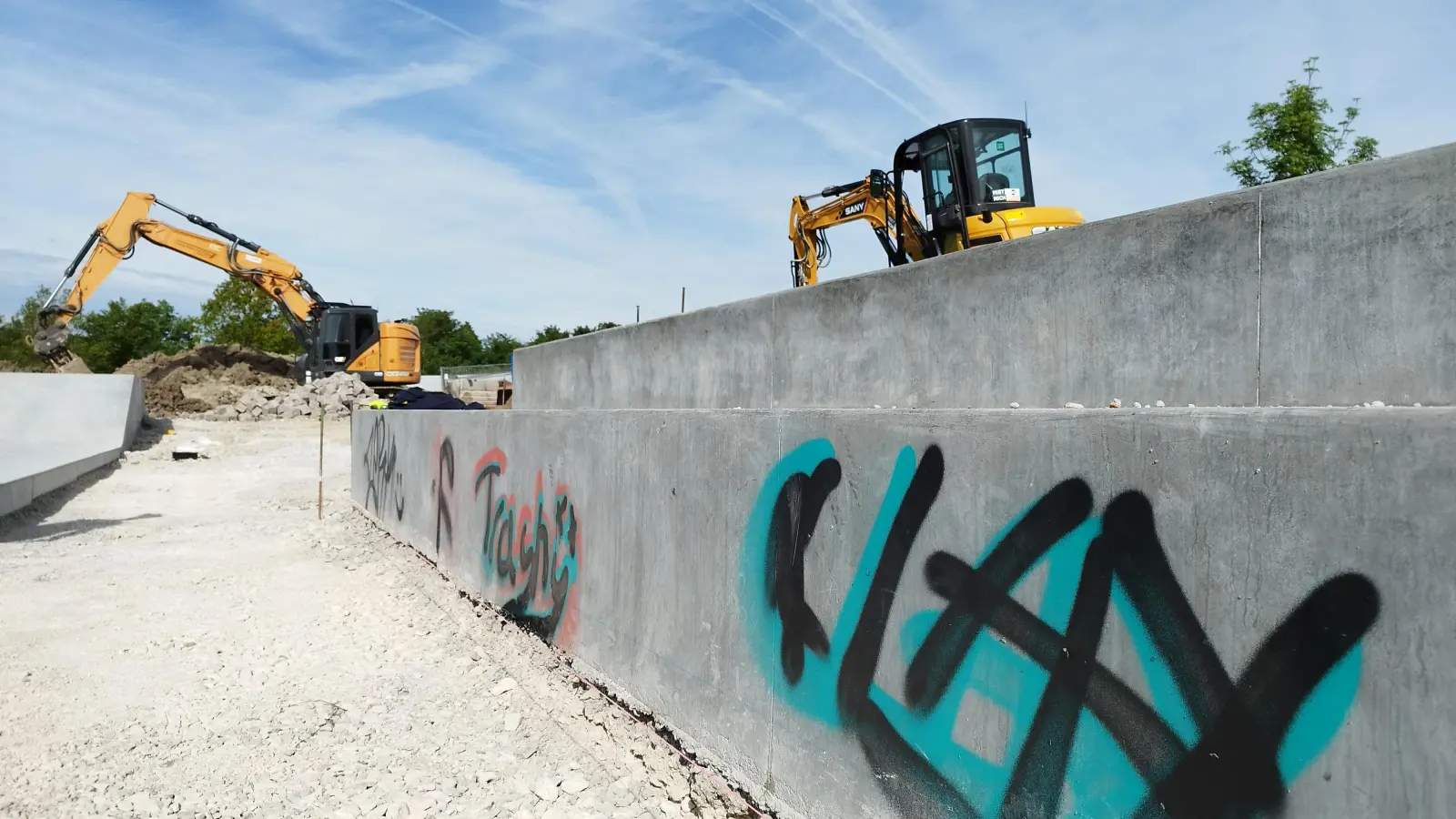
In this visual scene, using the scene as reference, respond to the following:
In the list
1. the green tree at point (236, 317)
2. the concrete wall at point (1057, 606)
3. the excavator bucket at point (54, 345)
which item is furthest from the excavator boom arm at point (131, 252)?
the green tree at point (236, 317)

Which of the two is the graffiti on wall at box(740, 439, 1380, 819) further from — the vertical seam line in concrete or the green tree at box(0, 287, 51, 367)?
the green tree at box(0, 287, 51, 367)

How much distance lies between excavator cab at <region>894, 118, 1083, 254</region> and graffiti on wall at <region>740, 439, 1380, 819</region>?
710 cm

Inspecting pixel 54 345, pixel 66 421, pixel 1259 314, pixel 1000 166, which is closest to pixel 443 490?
pixel 1000 166

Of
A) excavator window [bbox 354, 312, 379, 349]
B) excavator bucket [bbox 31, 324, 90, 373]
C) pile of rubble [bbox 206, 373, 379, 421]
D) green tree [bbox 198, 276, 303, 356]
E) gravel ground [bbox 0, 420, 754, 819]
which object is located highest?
green tree [bbox 198, 276, 303, 356]

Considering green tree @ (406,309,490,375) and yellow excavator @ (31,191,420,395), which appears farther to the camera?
green tree @ (406,309,490,375)

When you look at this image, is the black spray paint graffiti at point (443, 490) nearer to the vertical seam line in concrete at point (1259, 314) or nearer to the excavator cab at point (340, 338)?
the vertical seam line in concrete at point (1259, 314)

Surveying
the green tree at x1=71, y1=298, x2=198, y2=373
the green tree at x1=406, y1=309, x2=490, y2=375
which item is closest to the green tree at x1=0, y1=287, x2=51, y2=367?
the green tree at x1=71, y1=298, x2=198, y2=373

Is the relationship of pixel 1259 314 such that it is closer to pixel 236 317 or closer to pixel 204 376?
pixel 204 376

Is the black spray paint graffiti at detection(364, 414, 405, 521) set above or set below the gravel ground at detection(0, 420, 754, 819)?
above

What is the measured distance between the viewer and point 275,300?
1171 inches

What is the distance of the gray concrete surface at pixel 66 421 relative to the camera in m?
17.1

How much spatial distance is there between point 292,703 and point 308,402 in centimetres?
2520

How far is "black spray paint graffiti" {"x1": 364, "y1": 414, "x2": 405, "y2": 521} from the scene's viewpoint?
11.8 m

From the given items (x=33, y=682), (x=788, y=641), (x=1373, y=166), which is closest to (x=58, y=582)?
(x=33, y=682)
